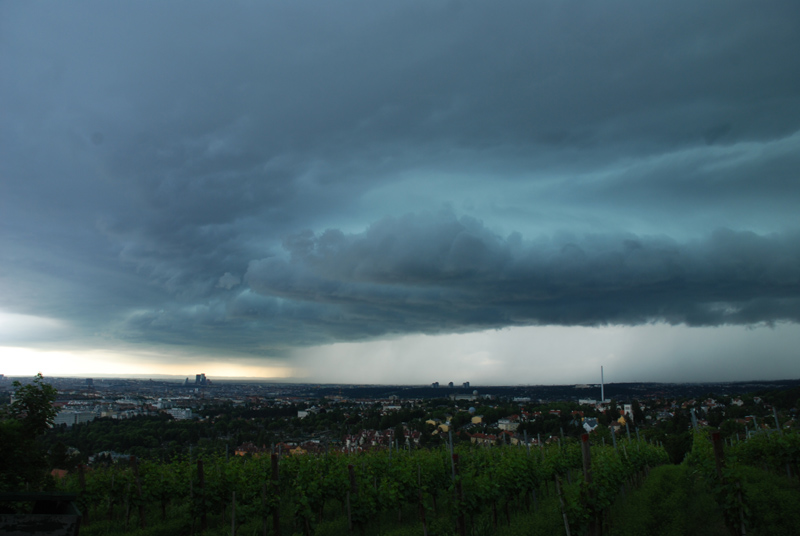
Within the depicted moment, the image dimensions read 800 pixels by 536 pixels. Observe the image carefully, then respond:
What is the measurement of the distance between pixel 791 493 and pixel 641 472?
532 inches

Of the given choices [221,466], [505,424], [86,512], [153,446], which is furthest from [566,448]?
[505,424]

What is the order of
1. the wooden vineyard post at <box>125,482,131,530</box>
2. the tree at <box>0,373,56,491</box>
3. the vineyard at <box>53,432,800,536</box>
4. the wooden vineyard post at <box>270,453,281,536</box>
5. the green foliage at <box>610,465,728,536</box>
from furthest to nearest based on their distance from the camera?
the wooden vineyard post at <box>125,482,131,530</box> → the green foliage at <box>610,465,728,536</box> → the wooden vineyard post at <box>270,453,281,536</box> → the vineyard at <box>53,432,800,536</box> → the tree at <box>0,373,56,491</box>

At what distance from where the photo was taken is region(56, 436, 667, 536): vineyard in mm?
12516

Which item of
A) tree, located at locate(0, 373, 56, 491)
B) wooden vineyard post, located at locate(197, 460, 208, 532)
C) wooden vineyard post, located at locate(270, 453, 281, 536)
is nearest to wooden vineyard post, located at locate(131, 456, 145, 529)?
wooden vineyard post, located at locate(197, 460, 208, 532)

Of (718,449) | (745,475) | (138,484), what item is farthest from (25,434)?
(745,475)

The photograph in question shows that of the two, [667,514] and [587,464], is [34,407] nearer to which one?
[587,464]

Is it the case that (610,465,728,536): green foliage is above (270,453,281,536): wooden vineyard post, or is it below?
below

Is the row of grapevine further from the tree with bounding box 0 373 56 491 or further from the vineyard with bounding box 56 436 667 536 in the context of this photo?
the tree with bounding box 0 373 56 491

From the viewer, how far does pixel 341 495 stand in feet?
47.4

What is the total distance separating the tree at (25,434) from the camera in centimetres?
1066

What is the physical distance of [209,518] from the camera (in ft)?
56.4

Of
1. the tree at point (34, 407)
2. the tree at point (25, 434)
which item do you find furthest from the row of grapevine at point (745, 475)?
the tree at point (34, 407)

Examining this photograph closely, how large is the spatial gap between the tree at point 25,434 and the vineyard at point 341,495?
326 cm

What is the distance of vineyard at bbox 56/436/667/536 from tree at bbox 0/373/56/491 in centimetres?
326
